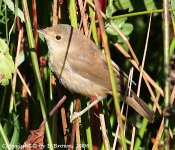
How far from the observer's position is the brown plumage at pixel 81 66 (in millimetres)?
2154

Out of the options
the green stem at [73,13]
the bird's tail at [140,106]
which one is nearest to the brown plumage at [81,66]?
the bird's tail at [140,106]

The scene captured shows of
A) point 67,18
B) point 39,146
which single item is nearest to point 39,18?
point 67,18

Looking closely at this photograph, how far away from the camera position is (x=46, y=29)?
6.91 ft

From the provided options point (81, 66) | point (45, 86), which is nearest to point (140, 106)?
point (81, 66)

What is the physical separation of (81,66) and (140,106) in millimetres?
366

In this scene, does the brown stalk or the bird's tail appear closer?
the brown stalk

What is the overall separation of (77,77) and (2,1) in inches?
20.8

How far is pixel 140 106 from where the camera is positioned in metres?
2.18

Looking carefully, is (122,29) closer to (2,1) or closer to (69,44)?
(69,44)

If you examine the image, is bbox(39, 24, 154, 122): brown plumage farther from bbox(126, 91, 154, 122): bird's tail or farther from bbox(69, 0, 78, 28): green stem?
bbox(69, 0, 78, 28): green stem

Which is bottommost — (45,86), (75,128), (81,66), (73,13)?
(75,128)

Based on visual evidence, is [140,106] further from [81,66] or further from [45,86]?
[45,86]

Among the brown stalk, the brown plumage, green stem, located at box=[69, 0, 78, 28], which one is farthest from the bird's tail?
green stem, located at box=[69, 0, 78, 28]

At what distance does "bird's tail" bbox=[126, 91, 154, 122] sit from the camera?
215 cm
